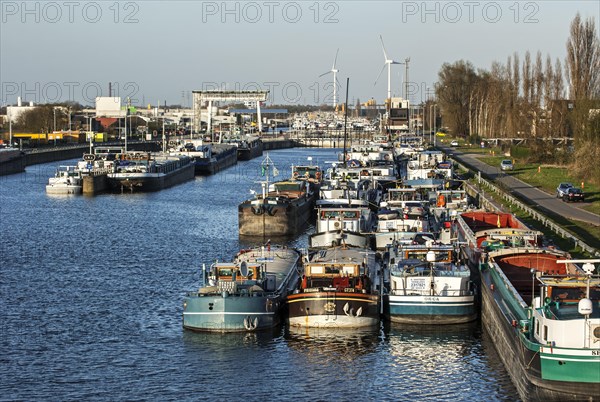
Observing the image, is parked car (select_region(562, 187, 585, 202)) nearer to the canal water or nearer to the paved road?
the paved road

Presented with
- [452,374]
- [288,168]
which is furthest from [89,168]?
[452,374]

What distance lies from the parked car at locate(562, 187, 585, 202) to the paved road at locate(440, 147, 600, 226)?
45cm

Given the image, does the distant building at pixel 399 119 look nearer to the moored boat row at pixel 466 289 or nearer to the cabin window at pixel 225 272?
the moored boat row at pixel 466 289

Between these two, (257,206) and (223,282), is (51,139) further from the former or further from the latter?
(223,282)

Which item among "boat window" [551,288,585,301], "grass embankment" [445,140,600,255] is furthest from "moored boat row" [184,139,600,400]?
"grass embankment" [445,140,600,255]

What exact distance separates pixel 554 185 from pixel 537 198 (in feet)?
28.6

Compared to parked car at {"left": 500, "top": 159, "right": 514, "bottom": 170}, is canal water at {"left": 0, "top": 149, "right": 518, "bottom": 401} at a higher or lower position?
lower

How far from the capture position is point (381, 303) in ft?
118

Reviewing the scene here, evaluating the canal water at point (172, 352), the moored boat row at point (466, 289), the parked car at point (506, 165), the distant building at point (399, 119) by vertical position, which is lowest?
the canal water at point (172, 352)

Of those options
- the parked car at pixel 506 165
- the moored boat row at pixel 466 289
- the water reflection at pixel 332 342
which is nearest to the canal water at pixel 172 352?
the water reflection at pixel 332 342

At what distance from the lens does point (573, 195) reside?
212 feet

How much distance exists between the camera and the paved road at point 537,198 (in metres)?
57.2

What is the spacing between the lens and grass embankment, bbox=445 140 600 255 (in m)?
48.5

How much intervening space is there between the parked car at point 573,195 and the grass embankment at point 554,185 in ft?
1.71
